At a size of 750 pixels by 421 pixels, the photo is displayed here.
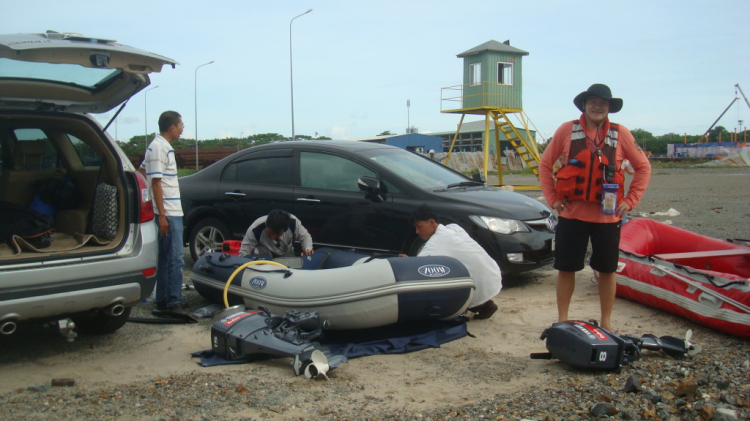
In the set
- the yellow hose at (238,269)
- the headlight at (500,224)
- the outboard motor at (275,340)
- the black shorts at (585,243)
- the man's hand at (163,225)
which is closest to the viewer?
the outboard motor at (275,340)

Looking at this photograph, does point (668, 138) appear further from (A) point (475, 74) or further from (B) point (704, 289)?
(B) point (704, 289)

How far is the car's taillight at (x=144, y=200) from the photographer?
4266 millimetres

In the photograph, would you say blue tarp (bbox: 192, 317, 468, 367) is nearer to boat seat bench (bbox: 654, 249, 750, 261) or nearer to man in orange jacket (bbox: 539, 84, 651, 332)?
man in orange jacket (bbox: 539, 84, 651, 332)

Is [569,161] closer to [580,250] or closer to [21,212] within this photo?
[580,250]

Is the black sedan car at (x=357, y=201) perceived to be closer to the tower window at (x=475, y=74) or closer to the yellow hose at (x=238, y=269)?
the yellow hose at (x=238, y=269)

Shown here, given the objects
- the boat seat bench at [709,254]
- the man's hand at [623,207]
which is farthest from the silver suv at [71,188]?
the boat seat bench at [709,254]

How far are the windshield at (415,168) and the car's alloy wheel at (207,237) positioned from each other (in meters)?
2.00

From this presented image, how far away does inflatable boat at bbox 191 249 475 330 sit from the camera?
14.1 feet

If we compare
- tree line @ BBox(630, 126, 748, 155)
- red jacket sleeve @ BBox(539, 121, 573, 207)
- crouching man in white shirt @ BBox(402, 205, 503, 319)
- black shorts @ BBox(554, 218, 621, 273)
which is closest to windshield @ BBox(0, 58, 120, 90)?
crouching man in white shirt @ BBox(402, 205, 503, 319)

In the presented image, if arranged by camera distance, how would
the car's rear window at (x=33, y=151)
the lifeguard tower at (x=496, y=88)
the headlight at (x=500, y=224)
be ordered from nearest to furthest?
1. the car's rear window at (x=33, y=151)
2. the headlight at (x=500, y=224)
3. the lifeguard tower at (x=496, y=88)

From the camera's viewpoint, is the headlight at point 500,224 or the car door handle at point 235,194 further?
the car door handle at point 235,194

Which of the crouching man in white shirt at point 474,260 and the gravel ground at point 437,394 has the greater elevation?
the crouching man in white shirt at point 474,260

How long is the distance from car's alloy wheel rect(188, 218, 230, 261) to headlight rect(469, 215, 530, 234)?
3.03 m

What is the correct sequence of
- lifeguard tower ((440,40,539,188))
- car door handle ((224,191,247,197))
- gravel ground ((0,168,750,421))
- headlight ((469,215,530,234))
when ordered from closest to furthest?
gravel ground ((0,168,750,421)) → headlight ((469,215,530,234)) → car door handle ((224,191,247,197)) → lifeguard tower ((440,40,539,188))
